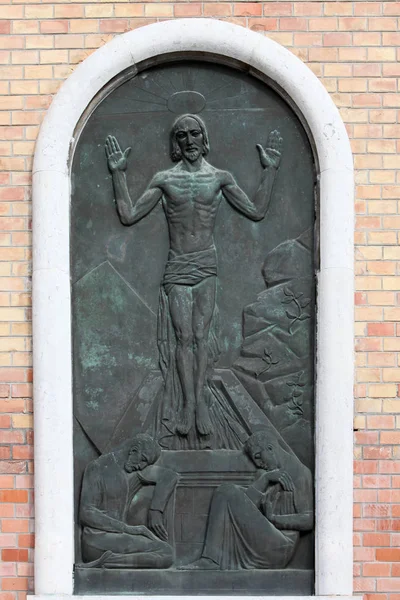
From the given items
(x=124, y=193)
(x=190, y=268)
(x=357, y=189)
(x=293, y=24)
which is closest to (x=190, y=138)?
(x=124, y=193)

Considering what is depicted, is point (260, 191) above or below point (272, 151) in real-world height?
below

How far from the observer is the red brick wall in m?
6.24

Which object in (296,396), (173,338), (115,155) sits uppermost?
(115,155)

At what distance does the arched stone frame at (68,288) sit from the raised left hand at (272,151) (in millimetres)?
186

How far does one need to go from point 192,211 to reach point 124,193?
39cm

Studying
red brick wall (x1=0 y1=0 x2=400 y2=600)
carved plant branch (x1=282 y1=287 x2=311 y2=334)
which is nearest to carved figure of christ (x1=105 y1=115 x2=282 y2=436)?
carved plant branch (x1=282 y1=287 x2=311 y2=334)

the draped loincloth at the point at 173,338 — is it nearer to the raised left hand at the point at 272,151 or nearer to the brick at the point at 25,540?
the raised left hand at the point at 272,151

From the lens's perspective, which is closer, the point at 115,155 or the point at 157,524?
the point at 157,524

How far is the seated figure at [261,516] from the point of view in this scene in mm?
6207

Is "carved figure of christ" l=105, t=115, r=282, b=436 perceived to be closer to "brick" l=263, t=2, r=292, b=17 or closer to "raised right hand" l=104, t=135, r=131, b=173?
"raised right hand" l=104, t=135, r=131, b=173

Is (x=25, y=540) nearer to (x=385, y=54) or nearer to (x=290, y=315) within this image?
(x=290, y=315)

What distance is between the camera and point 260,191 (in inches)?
251

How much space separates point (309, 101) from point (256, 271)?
3.18 ft

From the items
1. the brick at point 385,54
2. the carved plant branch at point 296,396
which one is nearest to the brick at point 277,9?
the brick at point 385,54
